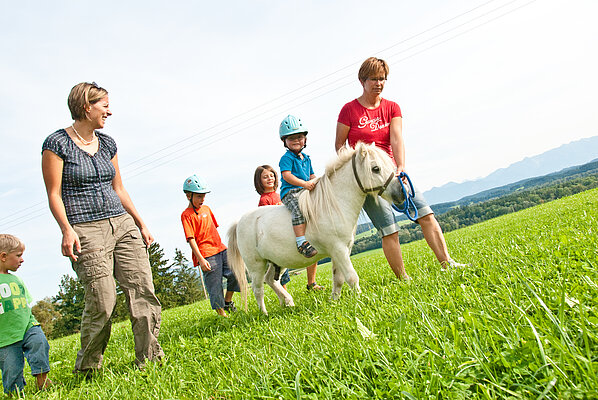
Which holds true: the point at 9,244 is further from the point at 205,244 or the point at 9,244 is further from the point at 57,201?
the point at 205,244

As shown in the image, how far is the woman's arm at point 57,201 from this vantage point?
3.31 m

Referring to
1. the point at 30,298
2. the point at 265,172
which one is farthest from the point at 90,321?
the point at 265,172

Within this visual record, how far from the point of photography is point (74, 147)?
356 cm

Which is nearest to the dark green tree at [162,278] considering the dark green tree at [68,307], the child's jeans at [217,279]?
the dark green tree at [68,307]

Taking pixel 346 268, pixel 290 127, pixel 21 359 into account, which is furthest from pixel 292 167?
pixel 21 359

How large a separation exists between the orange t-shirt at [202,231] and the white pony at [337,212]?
1738 millimetres

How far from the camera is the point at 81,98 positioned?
3570 millimetres

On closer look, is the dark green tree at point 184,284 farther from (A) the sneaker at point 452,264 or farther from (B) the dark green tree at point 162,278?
(A) the sneaker at point 452,264

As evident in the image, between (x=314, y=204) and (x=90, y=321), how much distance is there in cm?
284

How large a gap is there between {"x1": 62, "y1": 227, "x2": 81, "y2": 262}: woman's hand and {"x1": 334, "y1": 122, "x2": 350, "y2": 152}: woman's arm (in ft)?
11.6

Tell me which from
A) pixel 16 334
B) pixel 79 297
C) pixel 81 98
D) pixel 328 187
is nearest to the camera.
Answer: pixel 81 98

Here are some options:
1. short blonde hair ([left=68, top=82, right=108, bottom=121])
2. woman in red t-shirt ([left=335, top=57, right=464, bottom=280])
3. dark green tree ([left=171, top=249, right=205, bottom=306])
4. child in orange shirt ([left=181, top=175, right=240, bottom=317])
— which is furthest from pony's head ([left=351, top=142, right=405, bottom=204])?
dark green tree ([left=171, top=249, right=205, bottom=306])

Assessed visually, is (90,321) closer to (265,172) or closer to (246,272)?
(246,272)

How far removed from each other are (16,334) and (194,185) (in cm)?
339
